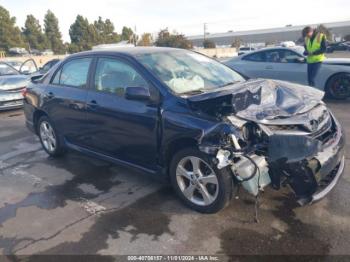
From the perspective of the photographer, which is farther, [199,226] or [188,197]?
[188,197]

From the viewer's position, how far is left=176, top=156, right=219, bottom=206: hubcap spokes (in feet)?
11.1

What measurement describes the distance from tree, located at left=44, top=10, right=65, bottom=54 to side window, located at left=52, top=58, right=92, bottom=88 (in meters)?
52.2

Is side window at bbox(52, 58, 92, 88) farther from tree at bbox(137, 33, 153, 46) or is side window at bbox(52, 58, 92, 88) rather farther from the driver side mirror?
tree at bbox(137, 33, 153, 46)

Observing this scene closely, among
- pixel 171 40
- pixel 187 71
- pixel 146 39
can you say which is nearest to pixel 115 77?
pixel 187 71

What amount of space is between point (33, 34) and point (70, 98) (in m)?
51.9

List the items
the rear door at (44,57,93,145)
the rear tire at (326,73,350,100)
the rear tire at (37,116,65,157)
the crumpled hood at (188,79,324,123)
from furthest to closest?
the rear tire at (326,73,350,100)
the rear tire at (37,116,65,157)
the rear door at (44,57,93,145)
the crumpled hood at (188,79,324,123)

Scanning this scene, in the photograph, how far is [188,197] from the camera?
3.59m

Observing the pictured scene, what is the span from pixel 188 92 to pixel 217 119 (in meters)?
0.66

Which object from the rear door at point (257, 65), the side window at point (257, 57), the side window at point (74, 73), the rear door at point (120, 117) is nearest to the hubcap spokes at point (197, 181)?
the rear door at point (120, 117)

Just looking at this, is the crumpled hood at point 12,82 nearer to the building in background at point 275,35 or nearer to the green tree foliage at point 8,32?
the green tree foliage at point 8,32

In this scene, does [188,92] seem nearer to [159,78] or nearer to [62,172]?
[159,78]

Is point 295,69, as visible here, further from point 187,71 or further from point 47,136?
point 47,136

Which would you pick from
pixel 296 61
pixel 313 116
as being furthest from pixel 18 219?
pixel 296 61

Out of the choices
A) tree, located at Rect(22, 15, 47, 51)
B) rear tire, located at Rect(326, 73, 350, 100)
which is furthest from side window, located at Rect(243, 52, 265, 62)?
tree, located at Rect(22, 15, 47, 51)
